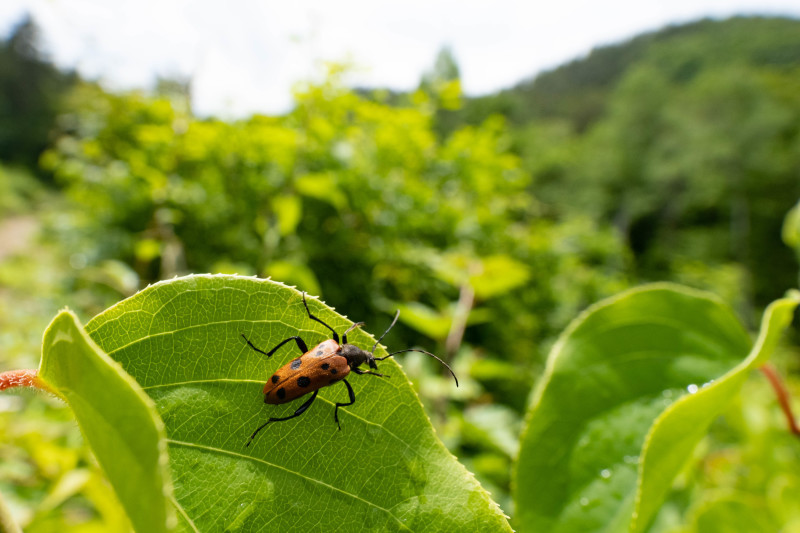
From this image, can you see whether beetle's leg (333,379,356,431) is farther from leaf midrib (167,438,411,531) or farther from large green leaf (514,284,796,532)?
large green leaf (514,284,796,532)

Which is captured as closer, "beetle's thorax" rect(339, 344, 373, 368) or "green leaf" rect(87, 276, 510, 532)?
"green leaf" rect(87, 276, 510, 532)

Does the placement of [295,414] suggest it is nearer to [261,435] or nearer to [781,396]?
[261,435]

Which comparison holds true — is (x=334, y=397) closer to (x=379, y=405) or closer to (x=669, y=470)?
(x=379, y=405)

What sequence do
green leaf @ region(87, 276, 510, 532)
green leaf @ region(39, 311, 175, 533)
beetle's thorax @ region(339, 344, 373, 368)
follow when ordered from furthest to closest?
1. beetle's thorax @ region(339, 344, 373, 368)
2. green leaf @ region(87, 276, 510, 532)
3. green leaf @ region(39, 311, 175, 533)

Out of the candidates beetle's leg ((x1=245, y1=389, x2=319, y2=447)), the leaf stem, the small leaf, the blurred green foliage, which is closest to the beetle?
beetle's leg ((x1=245, y1=389, x2=319, y2=447))

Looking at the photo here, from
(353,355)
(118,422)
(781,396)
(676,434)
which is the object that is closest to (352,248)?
(353,355)
